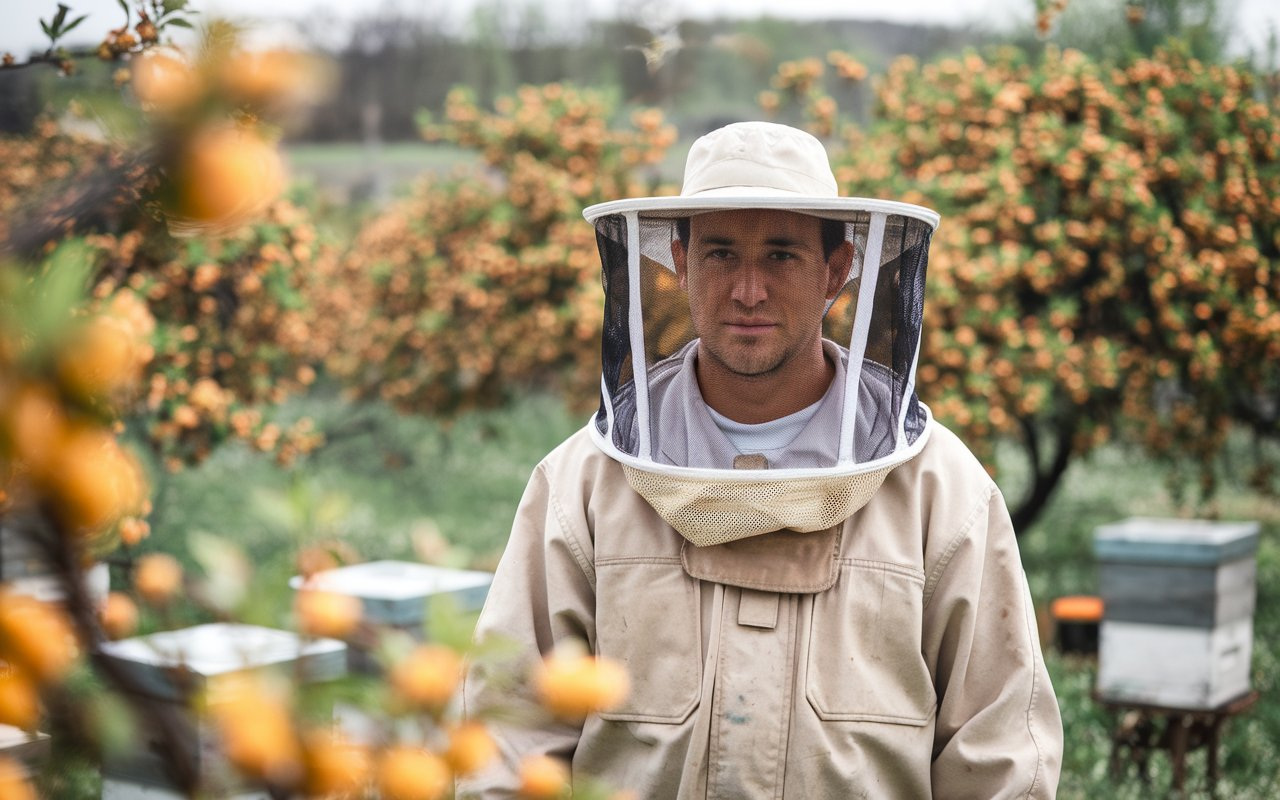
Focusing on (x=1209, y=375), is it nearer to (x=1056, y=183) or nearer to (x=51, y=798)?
(x=1056, y=183)

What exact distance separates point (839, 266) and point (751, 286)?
0.18 metres

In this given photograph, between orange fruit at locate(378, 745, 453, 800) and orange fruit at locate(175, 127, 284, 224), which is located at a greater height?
orange fruit at locate(175, 127, 284, 224)

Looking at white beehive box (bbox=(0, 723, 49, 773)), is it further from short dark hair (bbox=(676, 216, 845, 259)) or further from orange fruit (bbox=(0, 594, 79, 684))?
short dark hair (bbox=(676, 216, 845, 259))

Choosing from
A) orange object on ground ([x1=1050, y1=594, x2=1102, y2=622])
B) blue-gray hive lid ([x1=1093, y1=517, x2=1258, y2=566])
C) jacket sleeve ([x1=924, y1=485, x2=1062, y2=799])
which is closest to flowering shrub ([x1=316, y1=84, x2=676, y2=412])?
orange object on ground ([x1=1050, y1=594, x2=1102, y2=622])

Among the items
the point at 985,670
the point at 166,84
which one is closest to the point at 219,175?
the point at 166,84

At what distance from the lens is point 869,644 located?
171cm

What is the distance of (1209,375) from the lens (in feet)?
17.1

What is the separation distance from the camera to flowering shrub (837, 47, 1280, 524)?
515 centimetres

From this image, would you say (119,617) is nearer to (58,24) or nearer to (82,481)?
(82,481)

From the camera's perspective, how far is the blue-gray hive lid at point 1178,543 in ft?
12.8

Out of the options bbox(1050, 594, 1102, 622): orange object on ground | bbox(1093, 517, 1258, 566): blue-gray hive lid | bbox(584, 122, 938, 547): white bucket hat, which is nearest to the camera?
bbox(584, 122, 938, 547): white bucket hat

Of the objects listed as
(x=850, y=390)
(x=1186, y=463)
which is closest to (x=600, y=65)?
(x=1186, y=463)

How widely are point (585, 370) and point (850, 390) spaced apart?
5.29 metres

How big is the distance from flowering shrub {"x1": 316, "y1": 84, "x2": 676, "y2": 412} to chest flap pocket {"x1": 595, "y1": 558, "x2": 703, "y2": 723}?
188 inches
